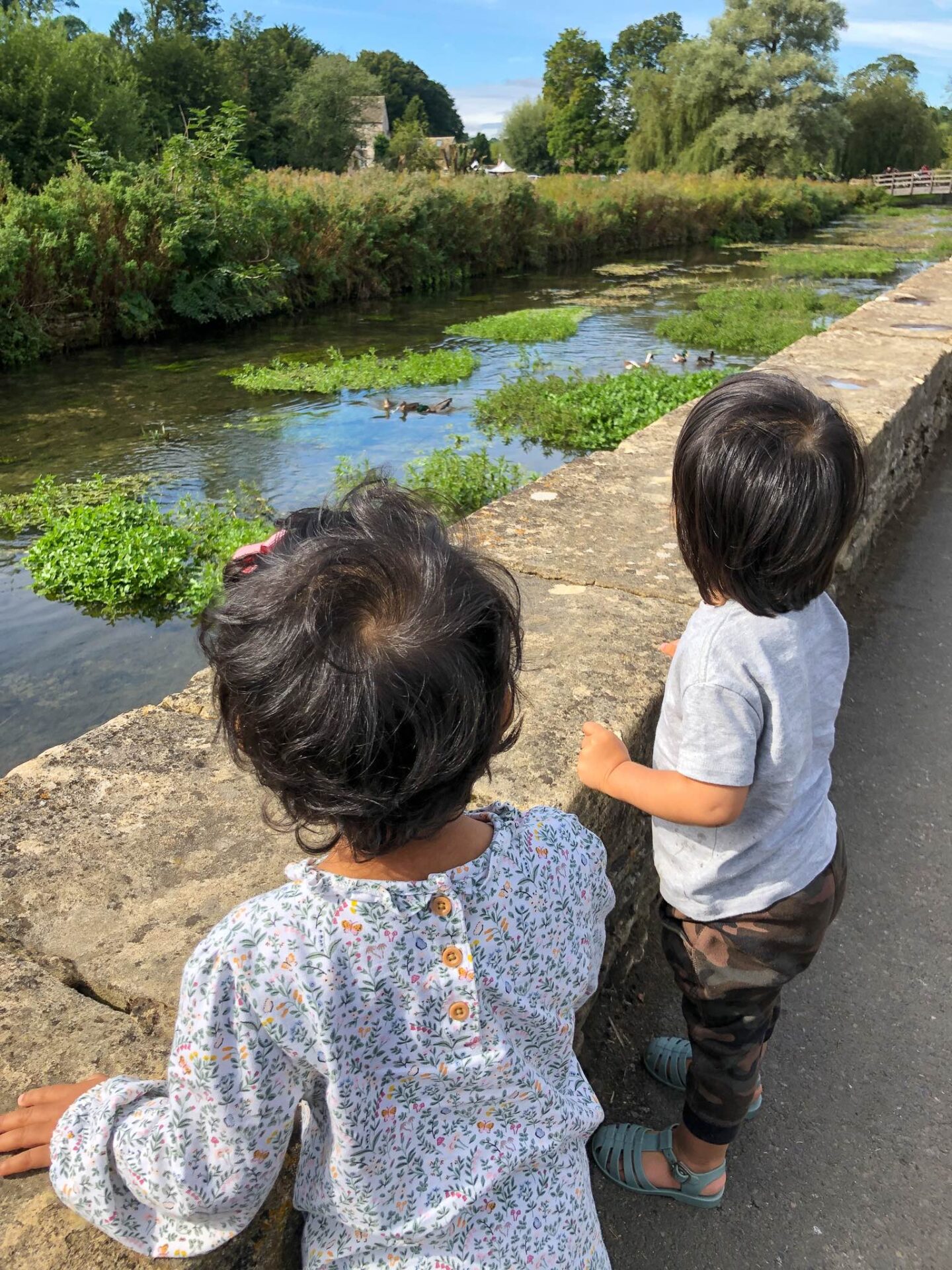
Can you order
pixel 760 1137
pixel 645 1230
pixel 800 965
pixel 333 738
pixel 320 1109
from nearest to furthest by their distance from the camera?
pixel 333 738 < pixel 320 1109 < pixel 800 965 < pixel 645 1230 < pixel 760 1137

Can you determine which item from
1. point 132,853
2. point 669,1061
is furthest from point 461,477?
point 132,853

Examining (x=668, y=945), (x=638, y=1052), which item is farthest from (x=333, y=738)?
(x=638, y=1052)

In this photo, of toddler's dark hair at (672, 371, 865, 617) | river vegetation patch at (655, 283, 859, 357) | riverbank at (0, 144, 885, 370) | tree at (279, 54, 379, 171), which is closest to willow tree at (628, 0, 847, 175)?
tree at (279, 54, 379, 171)

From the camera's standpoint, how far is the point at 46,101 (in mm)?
15430

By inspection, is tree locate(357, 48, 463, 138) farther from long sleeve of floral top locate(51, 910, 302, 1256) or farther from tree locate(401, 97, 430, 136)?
long sleeve of floral top locate(51, 910, 302, 1256)

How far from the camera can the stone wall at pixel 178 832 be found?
115cm

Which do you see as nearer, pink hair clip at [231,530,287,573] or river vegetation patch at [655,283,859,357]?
pink hair clip at [231,530,287,573]

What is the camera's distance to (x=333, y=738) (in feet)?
2.82

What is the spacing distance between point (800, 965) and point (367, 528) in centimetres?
107

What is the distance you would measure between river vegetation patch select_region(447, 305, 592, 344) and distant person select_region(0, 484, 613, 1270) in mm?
11706

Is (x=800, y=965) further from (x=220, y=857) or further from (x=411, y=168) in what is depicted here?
(x=411, y=168)

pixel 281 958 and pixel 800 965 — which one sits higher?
pixel 281 958

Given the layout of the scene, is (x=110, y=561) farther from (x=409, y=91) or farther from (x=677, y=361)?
(x=409, y=91)

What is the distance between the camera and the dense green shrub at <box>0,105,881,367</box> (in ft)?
34.8
